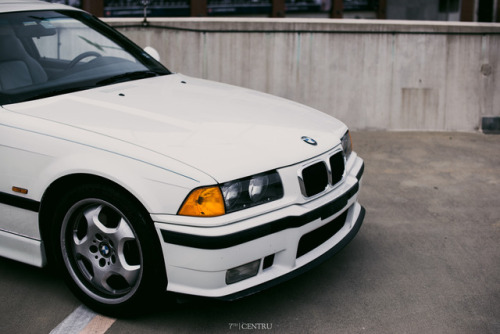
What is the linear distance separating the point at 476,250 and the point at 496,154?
2.91 meters

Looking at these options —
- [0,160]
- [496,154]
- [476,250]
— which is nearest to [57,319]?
[0,160]

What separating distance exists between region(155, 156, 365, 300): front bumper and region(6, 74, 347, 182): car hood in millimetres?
223

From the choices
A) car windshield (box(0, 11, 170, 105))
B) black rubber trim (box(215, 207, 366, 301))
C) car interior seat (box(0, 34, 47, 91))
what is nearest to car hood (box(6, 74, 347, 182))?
car windshield (box(0, 11, 170, 105))

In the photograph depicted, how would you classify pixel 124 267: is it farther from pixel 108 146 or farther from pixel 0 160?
pixel 0 160

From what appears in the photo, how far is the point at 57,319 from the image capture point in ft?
11.8

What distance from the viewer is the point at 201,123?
368cm

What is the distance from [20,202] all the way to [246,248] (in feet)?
4.20

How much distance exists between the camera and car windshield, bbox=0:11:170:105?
411cm

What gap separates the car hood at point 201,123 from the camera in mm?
3342

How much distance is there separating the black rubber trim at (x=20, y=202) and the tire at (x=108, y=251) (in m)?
0.13

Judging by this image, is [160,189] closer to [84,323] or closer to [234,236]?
[234,236]

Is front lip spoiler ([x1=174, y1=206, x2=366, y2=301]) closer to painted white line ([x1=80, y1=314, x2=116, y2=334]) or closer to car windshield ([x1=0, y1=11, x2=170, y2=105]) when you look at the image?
painted white line ([x1=80, y1=314, x2=116, y2=334])

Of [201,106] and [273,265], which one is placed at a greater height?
[201,106]

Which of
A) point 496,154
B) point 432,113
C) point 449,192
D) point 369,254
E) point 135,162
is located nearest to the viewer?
point 135,162
